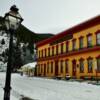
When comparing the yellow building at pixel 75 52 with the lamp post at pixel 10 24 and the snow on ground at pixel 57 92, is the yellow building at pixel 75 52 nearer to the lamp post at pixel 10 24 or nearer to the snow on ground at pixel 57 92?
the snow on ground at pixel 57 92

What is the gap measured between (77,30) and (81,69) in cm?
658

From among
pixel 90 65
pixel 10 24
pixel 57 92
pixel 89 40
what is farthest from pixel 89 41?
pixel 10 24

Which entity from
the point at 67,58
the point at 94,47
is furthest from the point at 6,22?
the point at 67,58

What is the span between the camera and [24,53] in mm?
118188

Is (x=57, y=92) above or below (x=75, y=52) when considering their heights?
below

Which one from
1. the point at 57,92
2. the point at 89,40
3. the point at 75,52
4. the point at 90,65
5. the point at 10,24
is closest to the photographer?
the point at 10,24

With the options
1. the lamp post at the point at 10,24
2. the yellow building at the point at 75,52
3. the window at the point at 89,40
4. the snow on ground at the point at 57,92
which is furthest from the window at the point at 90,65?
the lamp post at the point at 10,24

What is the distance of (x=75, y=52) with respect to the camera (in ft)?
145

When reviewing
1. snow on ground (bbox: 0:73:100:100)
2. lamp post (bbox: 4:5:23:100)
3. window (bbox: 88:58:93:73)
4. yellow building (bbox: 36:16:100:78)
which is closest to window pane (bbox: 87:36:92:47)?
yellow building (bbox: 36:16:100:78)

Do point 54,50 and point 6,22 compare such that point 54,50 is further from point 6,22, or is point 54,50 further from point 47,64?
point 6,22

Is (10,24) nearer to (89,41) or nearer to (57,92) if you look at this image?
(57,92)

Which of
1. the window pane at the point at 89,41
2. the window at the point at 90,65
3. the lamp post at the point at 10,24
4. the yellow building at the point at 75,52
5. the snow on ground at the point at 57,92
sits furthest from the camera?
the window pane at the point at 89,41

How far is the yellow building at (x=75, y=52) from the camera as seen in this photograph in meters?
38.7

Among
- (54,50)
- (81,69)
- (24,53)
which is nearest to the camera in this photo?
(81,69)
